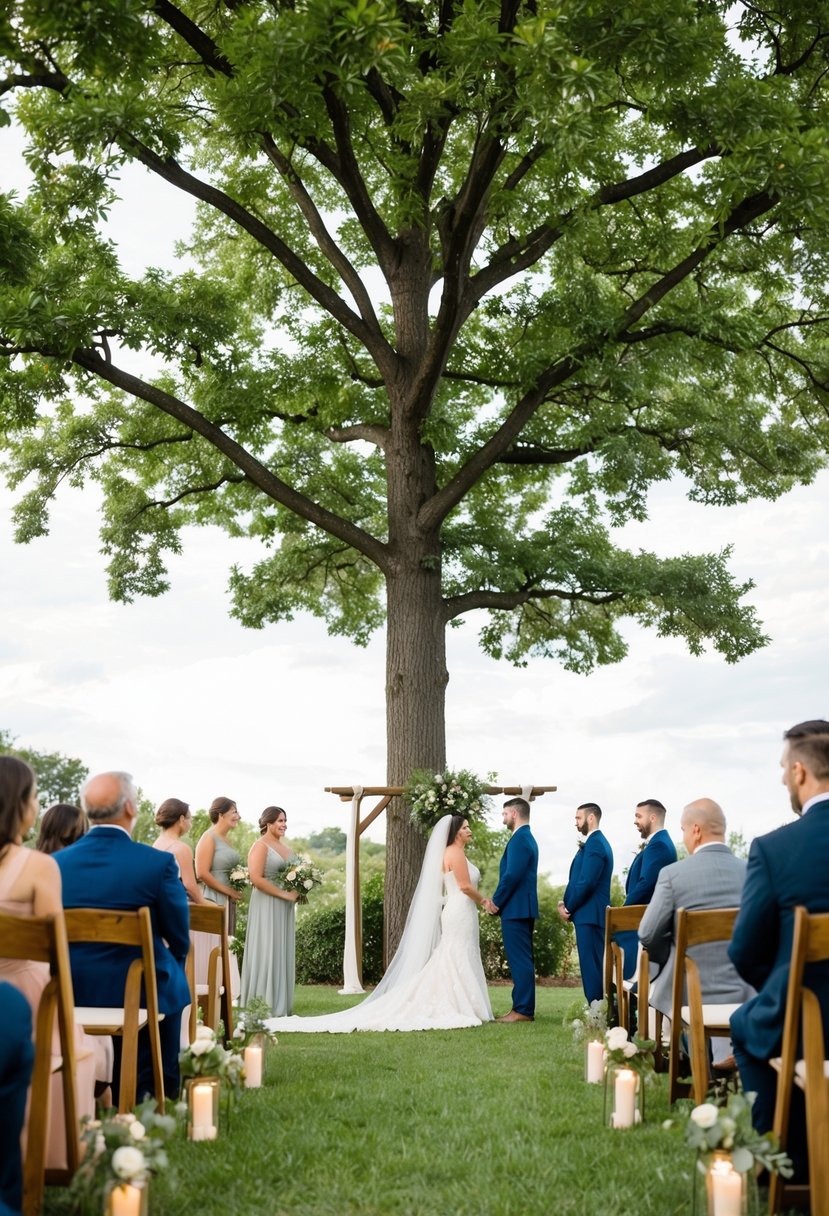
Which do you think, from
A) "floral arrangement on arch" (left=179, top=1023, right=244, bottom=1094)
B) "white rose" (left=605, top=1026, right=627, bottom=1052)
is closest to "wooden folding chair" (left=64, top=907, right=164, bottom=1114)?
"floral arrangement on arch" (left=179, top=1023, right=244, bottom=1094)

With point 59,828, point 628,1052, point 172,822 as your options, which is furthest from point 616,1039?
point 172,822

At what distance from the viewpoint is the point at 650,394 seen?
60.0 ft

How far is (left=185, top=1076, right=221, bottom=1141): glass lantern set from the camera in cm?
525

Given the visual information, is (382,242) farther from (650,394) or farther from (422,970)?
(422,970)

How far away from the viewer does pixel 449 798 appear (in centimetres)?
1404

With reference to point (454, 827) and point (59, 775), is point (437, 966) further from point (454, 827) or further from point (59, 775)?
point (59, 775)

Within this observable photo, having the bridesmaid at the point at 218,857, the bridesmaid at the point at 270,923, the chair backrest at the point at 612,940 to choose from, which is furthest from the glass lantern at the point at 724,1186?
the bridesmaid at the point at 270,923

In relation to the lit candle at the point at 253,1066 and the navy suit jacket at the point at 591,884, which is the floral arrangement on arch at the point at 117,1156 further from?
the navy suit jacket at the point at 591,884

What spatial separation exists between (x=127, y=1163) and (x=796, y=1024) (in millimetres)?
2191

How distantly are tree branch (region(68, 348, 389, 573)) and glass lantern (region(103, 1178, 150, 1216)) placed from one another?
11.6 m

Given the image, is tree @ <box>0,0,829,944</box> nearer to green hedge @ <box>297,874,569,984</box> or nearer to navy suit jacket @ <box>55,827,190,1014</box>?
green hedge @ <box>297,874,569,984</box>

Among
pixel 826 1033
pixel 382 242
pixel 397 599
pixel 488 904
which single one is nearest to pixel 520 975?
pixel 488 904

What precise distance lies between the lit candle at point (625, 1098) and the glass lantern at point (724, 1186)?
72.6 inches

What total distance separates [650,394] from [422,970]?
389 inches
